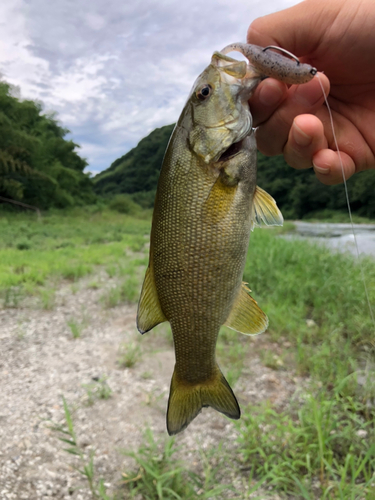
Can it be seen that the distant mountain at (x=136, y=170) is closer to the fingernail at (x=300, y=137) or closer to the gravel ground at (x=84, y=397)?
the gravel ground at (x=84, y=397)

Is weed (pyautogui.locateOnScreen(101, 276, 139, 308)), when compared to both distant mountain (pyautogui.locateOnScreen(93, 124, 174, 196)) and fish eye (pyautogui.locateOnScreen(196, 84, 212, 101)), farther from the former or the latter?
distant mountain (pyautogui.locateOnScreen(93, 124, 174, 196))

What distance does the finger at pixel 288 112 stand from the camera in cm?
169

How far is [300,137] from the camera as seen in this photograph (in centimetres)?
171

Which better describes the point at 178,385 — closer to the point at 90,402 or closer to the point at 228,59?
the point at 228,59

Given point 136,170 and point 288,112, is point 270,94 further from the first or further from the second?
point 136,170

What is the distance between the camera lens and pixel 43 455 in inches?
123

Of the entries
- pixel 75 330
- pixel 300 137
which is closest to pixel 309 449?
pixel 300 137

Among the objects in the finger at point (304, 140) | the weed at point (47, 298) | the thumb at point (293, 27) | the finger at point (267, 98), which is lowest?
the weed at point (47, 298)

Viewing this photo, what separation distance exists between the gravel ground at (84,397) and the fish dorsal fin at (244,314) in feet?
6.19

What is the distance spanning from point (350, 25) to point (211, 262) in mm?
1356

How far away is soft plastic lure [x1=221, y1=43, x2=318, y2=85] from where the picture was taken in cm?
124

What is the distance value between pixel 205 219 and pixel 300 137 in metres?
0.73

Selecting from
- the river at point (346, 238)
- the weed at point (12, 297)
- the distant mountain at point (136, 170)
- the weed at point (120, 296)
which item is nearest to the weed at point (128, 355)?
the weed at point (120, 296)

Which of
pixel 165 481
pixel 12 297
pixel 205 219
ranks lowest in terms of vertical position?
pixel 165 481
